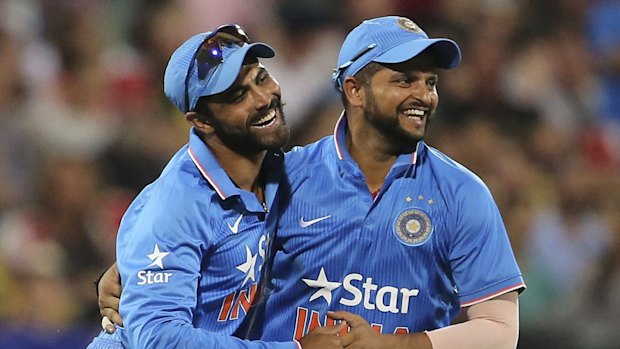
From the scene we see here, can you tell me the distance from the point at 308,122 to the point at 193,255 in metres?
3.09

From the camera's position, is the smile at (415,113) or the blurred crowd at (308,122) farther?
the blurred crowd at (308,122)

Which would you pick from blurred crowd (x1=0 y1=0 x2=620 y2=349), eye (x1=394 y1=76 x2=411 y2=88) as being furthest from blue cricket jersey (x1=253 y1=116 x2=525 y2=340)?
blurred crowd (x1=0 y1=0 x2=620 y2=349)

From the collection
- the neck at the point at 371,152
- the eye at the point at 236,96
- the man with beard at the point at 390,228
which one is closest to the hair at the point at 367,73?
the man with beard at the point at 390,228

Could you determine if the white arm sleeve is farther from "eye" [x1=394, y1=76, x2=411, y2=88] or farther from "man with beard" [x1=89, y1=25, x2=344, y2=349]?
"eye" [x1=394, y1=76, x2=411, y2=88]

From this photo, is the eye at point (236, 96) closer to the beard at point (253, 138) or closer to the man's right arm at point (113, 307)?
the beard at point (253, 138)

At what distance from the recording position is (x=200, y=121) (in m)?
3.34

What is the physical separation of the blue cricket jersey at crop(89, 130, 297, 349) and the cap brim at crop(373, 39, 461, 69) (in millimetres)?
500

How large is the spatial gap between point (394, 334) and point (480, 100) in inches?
133

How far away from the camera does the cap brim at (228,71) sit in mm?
3203

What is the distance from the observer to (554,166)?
640 centimetres

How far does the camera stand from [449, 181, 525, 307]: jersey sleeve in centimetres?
329

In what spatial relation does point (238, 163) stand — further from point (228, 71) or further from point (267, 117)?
point (228, 71)

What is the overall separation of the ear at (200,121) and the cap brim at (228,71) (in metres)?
0.09

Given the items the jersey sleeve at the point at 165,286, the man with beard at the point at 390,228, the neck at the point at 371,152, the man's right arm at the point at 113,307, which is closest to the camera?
the jersey sleeve at the point at 165,286
